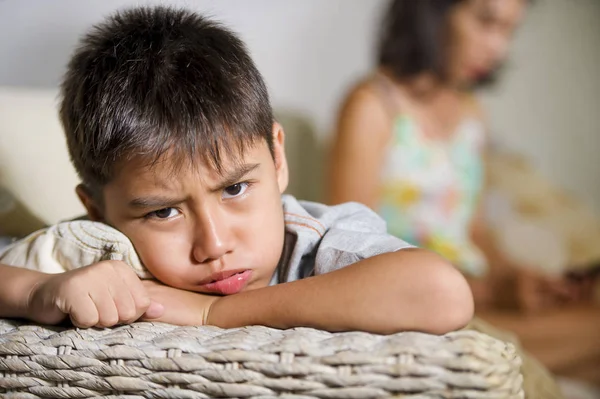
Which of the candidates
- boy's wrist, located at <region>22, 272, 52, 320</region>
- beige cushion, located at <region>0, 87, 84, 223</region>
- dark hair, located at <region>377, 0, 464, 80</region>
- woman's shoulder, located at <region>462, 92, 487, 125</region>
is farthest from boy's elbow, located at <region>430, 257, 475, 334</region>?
woman's shoulder, located at <region>462, 92, 487, 125</region>

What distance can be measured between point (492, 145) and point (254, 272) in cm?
188

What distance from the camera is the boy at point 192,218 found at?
607 mm

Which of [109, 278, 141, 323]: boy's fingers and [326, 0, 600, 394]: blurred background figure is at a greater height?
[109, 278, 141, 323]: boy's fingers

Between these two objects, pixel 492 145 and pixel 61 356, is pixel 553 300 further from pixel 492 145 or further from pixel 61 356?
pixel 61 356

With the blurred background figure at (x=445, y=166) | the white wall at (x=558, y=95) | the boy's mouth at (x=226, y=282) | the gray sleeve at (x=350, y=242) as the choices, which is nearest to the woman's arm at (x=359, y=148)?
the blurred background figure at (x=445, y=166)

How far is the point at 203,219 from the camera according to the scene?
0.68m

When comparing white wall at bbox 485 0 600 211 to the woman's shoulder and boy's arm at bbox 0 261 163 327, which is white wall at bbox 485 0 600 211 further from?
boy's arm at bbox 0 261 163 327

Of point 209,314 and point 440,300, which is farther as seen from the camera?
point 209,314

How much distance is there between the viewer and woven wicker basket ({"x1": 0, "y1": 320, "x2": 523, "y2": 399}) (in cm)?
52

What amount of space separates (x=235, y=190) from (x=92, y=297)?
181 millimetres

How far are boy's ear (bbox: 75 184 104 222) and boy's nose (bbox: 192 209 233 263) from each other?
0.17 metres

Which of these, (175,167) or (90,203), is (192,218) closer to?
(175,167)

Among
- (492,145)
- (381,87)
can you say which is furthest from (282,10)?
(492,145)

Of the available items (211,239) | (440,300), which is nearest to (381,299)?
(440,300)
